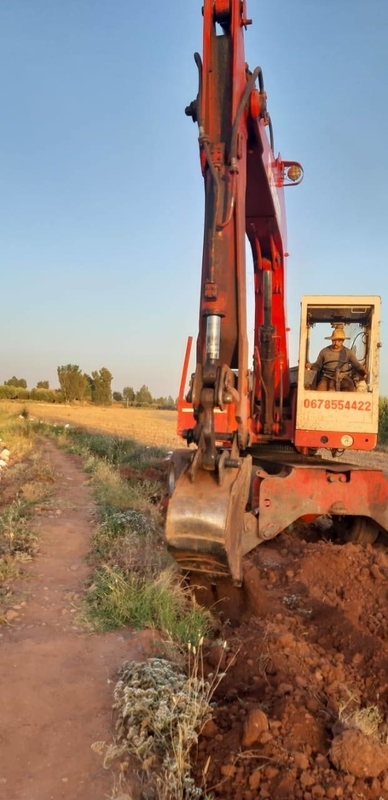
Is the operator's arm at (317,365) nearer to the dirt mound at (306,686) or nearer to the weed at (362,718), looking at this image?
the dirt mound at (306,686)

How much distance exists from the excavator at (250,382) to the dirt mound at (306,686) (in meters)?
0.53

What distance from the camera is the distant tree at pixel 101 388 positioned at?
74625 mm

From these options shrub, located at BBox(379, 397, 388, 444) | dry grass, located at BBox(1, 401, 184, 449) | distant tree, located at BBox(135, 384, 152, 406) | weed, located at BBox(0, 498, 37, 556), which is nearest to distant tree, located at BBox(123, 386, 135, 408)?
distant tree, located at BBox(135, 384, 152, 406)

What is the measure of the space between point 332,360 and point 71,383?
6723 centimetres

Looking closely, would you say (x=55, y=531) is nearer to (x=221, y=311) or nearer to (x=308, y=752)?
(x=221, y=311)

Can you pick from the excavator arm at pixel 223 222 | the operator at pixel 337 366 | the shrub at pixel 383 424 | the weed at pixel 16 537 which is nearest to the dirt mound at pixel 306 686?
the excavator arm at pixel 223 222

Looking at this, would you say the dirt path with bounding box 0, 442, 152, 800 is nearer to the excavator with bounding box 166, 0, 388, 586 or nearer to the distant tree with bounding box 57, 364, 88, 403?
the excavator with bounding box 166, 0, 388, 586

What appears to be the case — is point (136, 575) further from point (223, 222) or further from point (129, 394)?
point (129, 394)

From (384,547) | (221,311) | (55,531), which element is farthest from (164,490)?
(221,311)

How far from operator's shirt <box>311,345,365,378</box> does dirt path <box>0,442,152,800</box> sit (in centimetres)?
339

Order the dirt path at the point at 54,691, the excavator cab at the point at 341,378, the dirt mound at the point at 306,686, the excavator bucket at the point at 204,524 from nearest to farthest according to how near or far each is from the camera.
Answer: the dirt mound at the point at 306,686, the dirt path at the point at 54,691, the excavator bucket at the point at 204,524, the excavator cab at the point at 341,378

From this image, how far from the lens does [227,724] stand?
3.06 meters

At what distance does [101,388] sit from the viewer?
74.7 m

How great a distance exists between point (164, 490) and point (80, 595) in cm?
520
